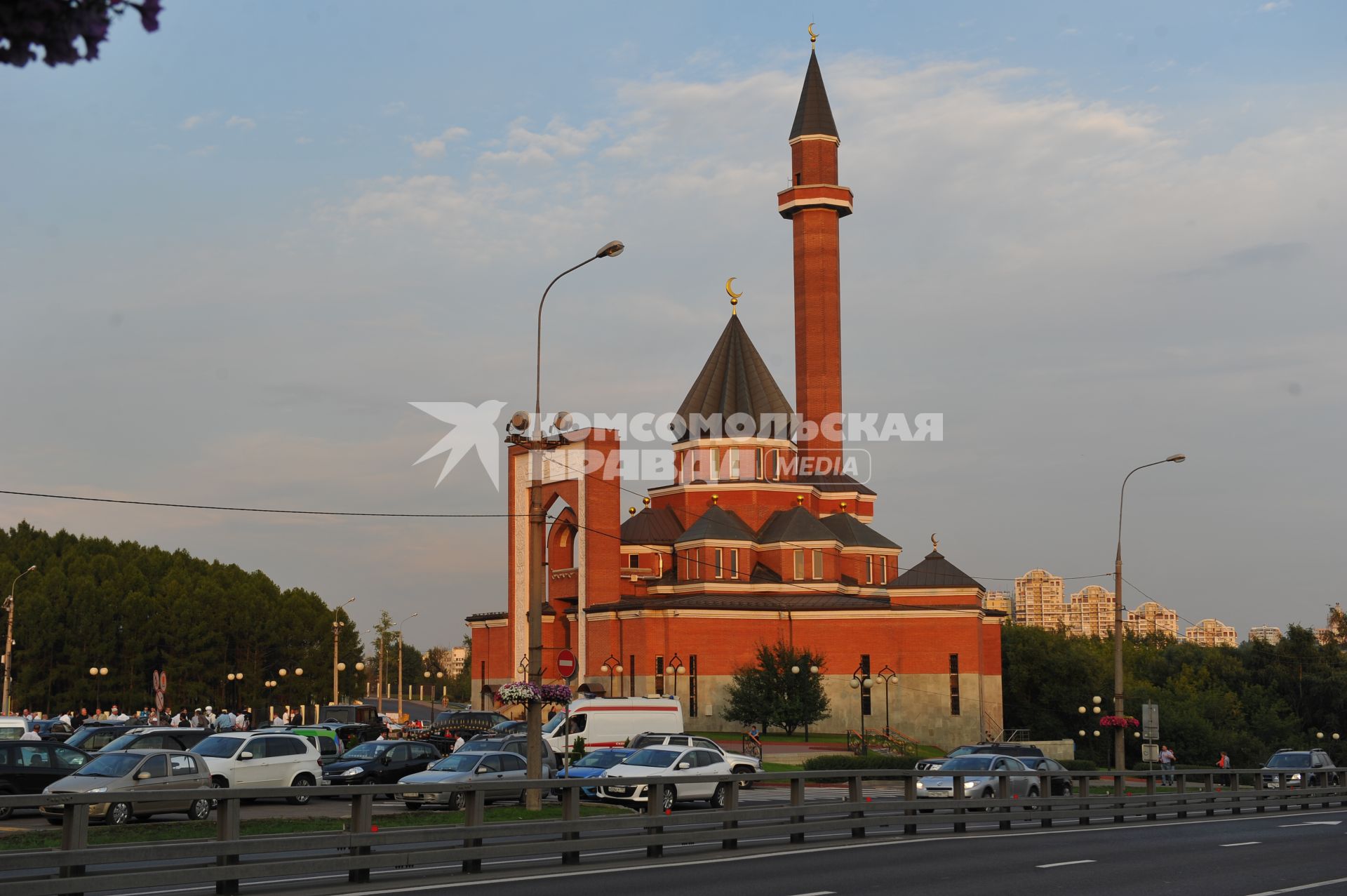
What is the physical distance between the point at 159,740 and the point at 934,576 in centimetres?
5182

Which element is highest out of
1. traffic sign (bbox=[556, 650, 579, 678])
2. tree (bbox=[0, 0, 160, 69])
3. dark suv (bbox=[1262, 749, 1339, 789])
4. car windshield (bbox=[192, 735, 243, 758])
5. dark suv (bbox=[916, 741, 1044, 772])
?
tree (bbox=[0, 0, 160, 69])

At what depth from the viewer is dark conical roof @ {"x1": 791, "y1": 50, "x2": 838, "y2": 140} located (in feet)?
261

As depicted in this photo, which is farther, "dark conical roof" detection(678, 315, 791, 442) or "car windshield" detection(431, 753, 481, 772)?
"dark conical roof" detection(678, 315, 791, 442)

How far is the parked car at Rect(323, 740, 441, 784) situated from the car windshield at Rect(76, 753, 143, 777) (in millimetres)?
7416

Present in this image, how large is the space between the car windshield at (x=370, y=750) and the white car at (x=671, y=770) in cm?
685

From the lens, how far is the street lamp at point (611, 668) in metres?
71.3

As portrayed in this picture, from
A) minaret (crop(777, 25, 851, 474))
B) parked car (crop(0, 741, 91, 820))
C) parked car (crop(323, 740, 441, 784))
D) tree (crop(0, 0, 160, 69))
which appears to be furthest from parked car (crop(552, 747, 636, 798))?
minaret (crop(777, 25, 851, 474))

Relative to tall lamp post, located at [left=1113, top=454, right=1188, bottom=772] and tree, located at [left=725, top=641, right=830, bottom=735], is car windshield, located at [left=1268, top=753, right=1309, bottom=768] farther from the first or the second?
tree, located at [left=725, top=641, right=830, bottom=735]

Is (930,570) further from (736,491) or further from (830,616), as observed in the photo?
(736,491)

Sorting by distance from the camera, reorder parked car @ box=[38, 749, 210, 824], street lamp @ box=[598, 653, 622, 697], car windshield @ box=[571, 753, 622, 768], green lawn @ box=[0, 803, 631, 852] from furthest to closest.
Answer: street lamp @ box=[598, 653, 622, 697] < car windshield @ box=[571, 753, 622, 768] < parked car @ box=[38, 749, 210, 824] < green lawn @ box=[0, 803, 631, 852]

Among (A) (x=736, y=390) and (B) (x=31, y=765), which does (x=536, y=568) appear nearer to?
(B) (x=31, y=765)

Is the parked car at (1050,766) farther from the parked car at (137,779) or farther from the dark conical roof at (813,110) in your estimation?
the dark conical roof at (813,110)

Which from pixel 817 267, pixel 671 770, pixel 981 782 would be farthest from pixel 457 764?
pixel 817 267

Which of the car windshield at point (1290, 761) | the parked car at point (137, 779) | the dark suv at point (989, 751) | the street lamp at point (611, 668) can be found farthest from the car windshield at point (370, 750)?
the street lamp at point (611, 668)
